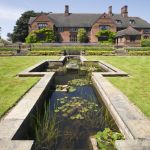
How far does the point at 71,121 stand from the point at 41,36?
5342 centimetres

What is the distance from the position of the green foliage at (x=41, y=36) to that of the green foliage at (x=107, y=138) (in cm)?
5313

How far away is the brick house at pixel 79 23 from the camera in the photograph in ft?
196

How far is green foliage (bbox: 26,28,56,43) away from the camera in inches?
2267

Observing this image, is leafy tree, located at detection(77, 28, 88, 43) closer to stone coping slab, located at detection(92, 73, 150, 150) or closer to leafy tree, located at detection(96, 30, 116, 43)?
leafy tree, located at detection(96, 30, 116, 43)

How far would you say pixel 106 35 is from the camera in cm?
6103

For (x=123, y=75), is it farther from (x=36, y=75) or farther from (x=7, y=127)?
(x=7, y=127)

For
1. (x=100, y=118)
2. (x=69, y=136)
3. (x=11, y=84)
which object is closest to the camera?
(x=69, y=136)

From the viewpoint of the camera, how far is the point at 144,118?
6.39m

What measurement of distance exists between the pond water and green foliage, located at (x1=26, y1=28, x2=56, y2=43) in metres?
48.2

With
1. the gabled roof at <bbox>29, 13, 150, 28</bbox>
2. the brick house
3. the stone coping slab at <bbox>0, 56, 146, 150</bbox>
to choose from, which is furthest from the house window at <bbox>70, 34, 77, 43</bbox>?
the stone coping slab at <bbox>0, 56, 146, 150</bbox>

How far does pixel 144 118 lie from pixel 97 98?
4.09 meters

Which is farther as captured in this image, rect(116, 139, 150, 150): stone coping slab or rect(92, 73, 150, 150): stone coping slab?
rect(92, 73, 150, 150): stone coping slab

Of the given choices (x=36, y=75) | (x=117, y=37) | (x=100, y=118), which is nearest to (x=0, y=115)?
(x=100, y=118)

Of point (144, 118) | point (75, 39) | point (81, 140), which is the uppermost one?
point (75, 39)
